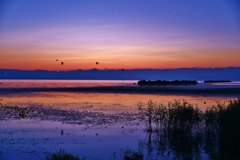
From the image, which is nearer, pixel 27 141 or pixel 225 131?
pixel 225 131

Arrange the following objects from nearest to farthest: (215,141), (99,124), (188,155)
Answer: (188,155)
(215,141)
(99,124)

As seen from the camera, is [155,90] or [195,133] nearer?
[195,133]

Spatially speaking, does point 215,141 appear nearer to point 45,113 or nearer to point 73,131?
point 73,131

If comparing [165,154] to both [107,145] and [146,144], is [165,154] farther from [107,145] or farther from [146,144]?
[107,145]

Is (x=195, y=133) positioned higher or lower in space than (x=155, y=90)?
lower

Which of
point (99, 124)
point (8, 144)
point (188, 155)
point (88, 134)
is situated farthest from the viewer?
point (99, 124)

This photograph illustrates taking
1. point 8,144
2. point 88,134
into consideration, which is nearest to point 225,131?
point 88,134

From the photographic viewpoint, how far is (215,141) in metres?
16.6

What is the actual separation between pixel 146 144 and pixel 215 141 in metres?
3.71

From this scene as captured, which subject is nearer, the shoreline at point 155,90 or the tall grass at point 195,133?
the tall grass at point 195,133

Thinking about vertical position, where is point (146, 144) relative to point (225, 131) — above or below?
below

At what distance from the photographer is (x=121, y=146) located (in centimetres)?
1608

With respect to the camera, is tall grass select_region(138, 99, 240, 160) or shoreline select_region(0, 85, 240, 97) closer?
tall grass select_region(138, 99, 240, 160)

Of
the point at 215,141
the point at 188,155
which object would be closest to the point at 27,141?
the point at 188,155
